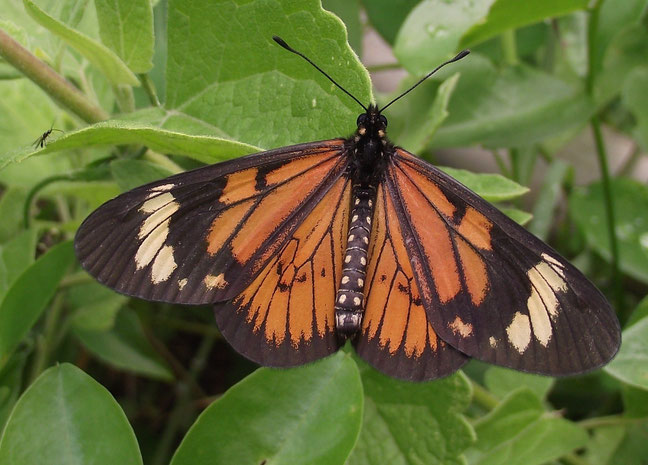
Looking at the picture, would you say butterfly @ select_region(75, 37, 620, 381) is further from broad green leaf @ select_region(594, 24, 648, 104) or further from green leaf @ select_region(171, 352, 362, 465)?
broad green leaf @ select_region(594, 24, 648, 104)

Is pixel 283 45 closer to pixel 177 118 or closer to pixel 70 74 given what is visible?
pixel 177 118

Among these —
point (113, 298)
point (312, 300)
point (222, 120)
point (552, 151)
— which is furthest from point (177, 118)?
point (552, 151)

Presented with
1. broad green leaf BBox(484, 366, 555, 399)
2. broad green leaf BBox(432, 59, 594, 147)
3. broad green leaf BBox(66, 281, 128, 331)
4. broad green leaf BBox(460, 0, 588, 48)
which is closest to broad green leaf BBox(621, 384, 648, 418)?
broad green leaf BBox(484, 366, 555, 399)

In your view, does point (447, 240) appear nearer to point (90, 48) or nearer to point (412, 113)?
point (412, 113)

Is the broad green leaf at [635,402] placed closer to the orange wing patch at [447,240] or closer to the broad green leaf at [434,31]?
the orange wing patch at [447,240]

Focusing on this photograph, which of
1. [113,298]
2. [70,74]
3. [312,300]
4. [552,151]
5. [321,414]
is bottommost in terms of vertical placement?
[321,414]

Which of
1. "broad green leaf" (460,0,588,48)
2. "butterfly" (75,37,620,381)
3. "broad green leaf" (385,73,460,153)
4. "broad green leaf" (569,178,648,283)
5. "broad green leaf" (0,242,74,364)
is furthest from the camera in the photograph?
"broad green leaf" (569,178,648,283)
